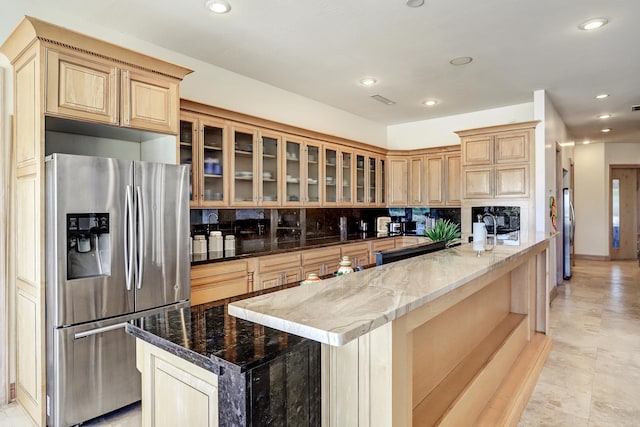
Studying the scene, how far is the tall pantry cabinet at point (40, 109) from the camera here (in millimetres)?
2283

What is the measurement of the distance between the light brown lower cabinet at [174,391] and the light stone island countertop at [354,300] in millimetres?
278

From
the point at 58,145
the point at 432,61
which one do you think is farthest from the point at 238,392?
the point at 432,61

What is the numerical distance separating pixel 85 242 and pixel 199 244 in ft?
3.97

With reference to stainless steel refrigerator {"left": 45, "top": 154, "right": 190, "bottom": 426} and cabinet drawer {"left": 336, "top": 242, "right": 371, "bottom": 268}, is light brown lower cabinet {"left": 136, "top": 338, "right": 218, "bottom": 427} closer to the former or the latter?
stainless steel refrigerator {"left": 45, "top": 154, "right": 190, "bottom": 426}

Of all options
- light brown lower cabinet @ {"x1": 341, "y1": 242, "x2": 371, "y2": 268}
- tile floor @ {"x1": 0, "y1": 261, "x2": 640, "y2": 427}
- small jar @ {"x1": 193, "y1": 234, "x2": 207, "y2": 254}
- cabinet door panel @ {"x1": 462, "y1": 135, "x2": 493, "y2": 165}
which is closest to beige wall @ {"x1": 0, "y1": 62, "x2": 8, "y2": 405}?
tile floor @ {"x1": 0, "y1": 261, "x2": 640, "y2": 427}

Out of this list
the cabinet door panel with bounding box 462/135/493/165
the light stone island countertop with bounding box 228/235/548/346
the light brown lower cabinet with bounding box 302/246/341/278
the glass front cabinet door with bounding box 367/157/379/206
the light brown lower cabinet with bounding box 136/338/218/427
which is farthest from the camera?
the glass front cabinet door with bounding box 367/157/379/206

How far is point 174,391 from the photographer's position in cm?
135

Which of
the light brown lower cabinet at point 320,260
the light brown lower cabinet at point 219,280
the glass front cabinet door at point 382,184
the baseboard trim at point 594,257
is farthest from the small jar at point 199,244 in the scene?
the baseboard trim at point 594,257

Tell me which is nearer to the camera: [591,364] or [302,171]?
[591,364]

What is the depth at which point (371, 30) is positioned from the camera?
10.3 ft

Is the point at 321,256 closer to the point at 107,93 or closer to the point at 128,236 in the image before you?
the point at 128,236

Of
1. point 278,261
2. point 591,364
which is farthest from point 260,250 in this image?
point 591,364

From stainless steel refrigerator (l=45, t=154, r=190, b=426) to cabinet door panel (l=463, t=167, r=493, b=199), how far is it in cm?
403

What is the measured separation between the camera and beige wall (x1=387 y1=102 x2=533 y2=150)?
543 cm
